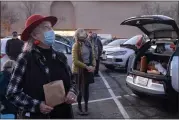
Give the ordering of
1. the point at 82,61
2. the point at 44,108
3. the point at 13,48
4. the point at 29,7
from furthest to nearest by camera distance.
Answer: the point at 29,7
the point at 13,48
the point at 82,61
the point at 44,108

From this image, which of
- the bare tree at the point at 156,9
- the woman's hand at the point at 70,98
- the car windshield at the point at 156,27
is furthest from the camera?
the bare tree at the point at 156,9

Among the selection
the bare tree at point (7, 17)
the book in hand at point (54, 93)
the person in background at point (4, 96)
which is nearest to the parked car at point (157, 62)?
the person in background at point (4, 96)

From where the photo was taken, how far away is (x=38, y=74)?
2621 millimetres

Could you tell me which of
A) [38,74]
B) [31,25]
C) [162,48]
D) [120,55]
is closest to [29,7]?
[120,55]

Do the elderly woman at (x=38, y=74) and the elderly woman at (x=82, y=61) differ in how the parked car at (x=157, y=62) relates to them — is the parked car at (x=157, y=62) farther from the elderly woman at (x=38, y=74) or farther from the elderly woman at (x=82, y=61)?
the elderly woman at (x=38, y=74)

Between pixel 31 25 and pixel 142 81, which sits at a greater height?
pixel 31 25

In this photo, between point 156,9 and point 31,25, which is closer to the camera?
point 31,25

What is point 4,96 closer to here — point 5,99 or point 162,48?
point 5,99

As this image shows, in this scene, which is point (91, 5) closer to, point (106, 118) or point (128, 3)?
point (128, 3)

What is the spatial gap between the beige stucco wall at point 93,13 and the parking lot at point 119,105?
39312mm

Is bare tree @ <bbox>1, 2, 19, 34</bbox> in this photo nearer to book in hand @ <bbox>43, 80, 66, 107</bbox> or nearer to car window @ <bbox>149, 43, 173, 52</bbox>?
car window @ <bbox>149, 43, 173, 52</bbox>

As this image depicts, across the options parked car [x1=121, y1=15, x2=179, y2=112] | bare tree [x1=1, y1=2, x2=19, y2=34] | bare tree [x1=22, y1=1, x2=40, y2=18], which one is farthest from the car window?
bare tree [x1=22, y1=1, x2=40, y2=18]

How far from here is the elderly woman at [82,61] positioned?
550cm

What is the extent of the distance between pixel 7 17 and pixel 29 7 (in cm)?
369
